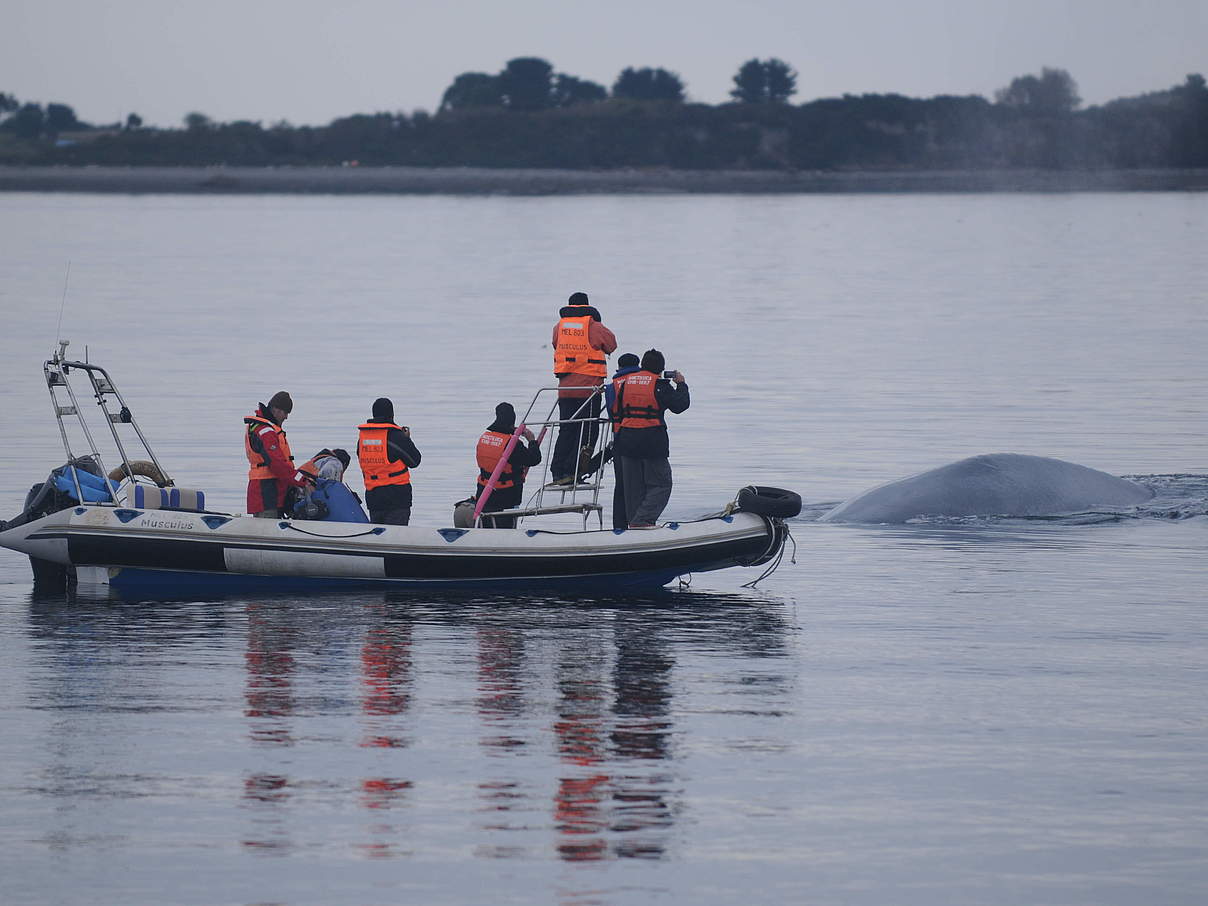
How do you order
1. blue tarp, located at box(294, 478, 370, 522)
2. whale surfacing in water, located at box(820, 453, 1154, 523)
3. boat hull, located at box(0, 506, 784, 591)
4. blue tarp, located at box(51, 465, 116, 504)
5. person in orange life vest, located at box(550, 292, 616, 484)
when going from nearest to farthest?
boat hull, located at box(0, 506, 784, 591) → blue tarp, located at box(294, 478, 370, 522) → blue tarp, located at box(51, 465, 116, 504) → person in orange life vest, located at box(550, 292, 616, 484) → whale surfacing in water, located at box(820, 453, 1154, 523)

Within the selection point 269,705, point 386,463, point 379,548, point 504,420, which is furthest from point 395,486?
point 269,705

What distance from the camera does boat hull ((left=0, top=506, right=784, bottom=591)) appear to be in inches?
733

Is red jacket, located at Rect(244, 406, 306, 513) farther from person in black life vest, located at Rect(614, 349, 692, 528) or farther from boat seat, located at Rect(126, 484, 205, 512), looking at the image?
person in black life vest, located at Rect(614, 349, 692, 528)

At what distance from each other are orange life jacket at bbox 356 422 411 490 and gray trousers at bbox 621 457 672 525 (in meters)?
2.17

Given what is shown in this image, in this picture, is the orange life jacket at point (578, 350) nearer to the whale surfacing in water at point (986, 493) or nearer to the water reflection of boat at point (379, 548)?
the water reflection of boat at point (379, 548)

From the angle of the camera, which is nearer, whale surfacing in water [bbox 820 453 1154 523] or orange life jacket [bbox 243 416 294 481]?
orange life jacket [bbox 243 416 294 481]

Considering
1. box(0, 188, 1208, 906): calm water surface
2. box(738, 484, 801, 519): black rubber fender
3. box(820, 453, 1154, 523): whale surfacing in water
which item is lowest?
box(0, 188, 1208, 906): calm water surface

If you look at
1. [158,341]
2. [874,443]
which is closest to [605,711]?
[874,443]

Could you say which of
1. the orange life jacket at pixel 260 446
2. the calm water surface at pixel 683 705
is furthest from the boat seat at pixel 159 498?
the calm water surface at pixel 683 705

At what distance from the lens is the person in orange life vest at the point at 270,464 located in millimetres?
18750

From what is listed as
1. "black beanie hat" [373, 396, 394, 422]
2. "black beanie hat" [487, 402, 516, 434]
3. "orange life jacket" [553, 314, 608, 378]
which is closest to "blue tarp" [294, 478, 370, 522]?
"black beanie hat" [373, 396, 394, 422]

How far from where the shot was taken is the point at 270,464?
19.0 meters

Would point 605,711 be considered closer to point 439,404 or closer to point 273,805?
point 273,805

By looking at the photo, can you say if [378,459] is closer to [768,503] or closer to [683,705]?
[768,503]
